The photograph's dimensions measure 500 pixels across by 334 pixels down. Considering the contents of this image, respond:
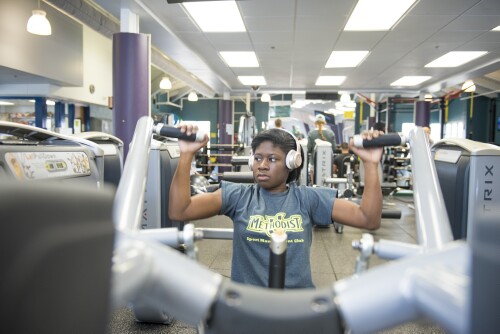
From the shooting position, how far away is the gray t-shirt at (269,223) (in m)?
1.29

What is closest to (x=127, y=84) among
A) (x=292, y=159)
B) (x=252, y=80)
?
(x=292, y=159)

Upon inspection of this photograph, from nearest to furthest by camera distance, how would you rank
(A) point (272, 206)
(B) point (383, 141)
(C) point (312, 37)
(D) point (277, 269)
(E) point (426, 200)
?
(D) point (277, 269) → (E) point (426, 200) → (B) point (383, 141) → (A) point (272, 206) → (C) point (312, 37)

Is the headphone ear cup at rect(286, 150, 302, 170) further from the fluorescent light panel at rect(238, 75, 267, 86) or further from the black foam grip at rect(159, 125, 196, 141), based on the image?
the fluorescent light panel at rect(238, 75, 267, 86)

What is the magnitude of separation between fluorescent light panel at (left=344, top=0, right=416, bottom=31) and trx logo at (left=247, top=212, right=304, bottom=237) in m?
3.85

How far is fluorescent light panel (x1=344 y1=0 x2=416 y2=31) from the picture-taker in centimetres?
443

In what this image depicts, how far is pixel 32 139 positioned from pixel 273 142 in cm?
128

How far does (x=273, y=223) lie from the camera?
1.35 meters

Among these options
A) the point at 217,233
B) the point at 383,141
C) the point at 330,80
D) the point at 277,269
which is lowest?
the point at 217,233

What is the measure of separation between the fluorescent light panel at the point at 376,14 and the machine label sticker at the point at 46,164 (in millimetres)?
3864

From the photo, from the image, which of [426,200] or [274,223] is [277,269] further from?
[274,223]

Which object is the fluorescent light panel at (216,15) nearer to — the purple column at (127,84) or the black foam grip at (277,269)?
the purple column at (127,84)

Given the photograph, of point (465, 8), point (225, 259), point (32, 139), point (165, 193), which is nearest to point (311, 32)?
point (465, 8)

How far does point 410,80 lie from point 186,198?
29.9 ft

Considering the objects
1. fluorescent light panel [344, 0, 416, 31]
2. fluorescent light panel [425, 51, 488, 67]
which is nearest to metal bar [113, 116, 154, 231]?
fluorescent light panel [344, 0, 416, 31]
